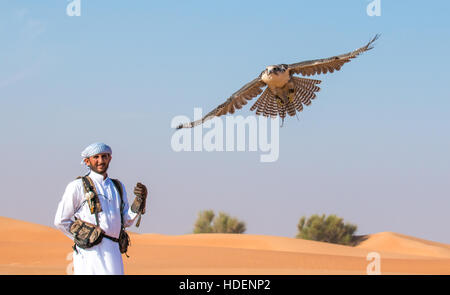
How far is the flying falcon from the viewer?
47.1 ft

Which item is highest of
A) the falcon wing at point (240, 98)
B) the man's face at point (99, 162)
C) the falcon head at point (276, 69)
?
the falcon head at point (276, 69)

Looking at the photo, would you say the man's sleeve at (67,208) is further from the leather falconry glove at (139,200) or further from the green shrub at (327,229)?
the green shrub at (327,229)

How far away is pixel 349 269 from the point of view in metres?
21.5

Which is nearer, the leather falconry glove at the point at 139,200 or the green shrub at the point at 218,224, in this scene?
the leather falconry glove at the point at 139,200

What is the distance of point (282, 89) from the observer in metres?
15.3

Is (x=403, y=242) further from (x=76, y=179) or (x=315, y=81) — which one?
(x=76, y=179)

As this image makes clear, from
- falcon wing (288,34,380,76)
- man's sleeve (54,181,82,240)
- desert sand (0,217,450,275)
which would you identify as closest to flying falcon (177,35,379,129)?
falcon wing (288,34,380,76)

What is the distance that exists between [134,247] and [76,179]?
1868 centimetres

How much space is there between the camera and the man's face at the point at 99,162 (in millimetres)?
7605

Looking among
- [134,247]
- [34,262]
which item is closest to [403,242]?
[134,247]

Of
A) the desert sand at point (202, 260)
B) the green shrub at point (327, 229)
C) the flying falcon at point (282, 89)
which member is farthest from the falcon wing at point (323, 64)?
the green shrub at point (327, 229)

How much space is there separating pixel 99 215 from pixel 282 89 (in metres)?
8.33

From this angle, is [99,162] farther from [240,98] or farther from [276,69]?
[240,98]

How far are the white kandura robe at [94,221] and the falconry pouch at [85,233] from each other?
0.27 feet
